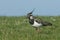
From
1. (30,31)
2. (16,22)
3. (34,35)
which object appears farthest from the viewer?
(16,22)

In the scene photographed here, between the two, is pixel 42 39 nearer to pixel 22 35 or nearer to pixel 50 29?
pixel 22 35

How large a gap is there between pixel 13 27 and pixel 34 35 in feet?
5.80

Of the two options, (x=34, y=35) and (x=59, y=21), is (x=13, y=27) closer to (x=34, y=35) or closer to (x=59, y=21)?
(x=34, y=35)

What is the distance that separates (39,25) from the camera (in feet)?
37.2

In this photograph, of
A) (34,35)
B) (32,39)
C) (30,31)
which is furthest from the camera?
(30,31)

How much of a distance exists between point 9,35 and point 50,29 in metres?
2.29

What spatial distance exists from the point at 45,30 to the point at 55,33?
30.8 inches

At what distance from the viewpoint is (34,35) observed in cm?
1080

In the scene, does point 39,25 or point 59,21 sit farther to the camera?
point 59,21

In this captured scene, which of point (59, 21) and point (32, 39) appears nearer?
point (32, 39)

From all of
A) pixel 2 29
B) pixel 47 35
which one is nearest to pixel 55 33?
pixel 47 35

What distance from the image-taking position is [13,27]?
12312 millimetres

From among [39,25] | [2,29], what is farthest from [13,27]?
[39,25]

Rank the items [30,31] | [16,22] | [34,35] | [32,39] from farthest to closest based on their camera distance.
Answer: [16,22] < [30,31] < [34,35] < [32,39]
